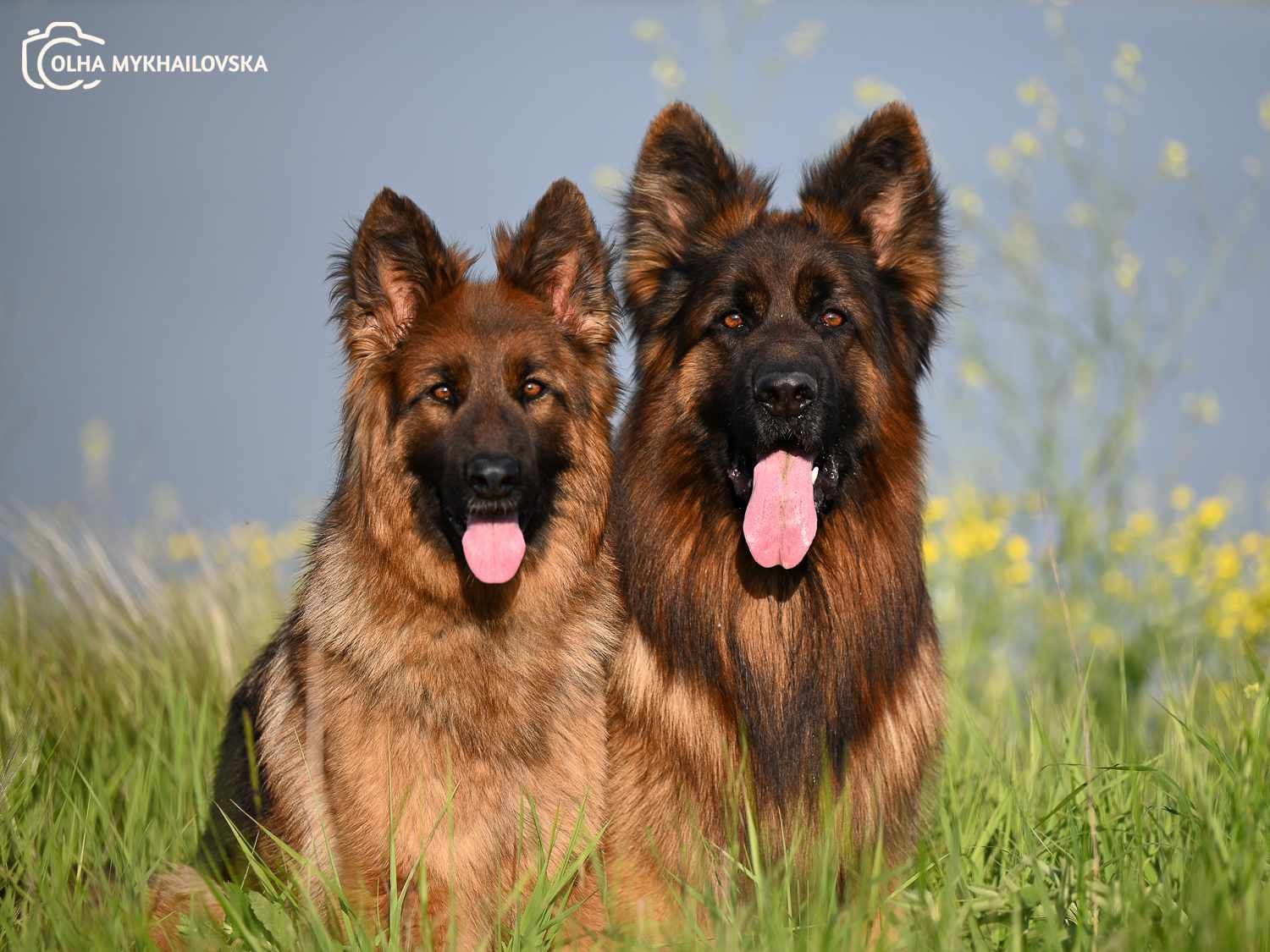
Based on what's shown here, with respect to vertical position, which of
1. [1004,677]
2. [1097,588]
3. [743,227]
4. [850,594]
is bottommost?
[1004,677]

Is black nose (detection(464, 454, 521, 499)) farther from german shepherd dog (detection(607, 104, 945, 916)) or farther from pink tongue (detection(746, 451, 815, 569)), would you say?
pink tongue (detection(746, 451, 815, 569))

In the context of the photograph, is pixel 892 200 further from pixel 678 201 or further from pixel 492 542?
pixel 492 542

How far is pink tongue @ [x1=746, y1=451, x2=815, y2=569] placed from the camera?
157 inches

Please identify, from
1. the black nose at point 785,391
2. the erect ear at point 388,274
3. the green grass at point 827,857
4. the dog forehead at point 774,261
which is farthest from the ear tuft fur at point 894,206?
the green grass at point 827,857

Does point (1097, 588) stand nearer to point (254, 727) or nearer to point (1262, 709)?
point (1262, 709)

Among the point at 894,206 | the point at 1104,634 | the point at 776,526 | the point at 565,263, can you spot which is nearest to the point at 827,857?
the point at 776,526

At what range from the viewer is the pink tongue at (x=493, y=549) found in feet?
12.7

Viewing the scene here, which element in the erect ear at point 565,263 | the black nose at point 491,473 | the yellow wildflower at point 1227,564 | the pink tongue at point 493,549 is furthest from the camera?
the yellow wildflower at point 1227,564

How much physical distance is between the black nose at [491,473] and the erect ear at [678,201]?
36.4 inches

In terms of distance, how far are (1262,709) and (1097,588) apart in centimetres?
298

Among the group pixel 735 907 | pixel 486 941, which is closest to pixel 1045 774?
pixel 735 907

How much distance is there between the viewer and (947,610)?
297 inches

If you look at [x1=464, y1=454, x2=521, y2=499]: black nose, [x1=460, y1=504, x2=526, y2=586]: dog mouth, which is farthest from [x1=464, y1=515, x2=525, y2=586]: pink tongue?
[x1=464, y1=454, x2=521, y2=499]: black nose

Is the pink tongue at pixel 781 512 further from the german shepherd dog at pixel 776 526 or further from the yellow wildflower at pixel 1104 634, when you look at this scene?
the yellow wildflower at pixel 1104 634
